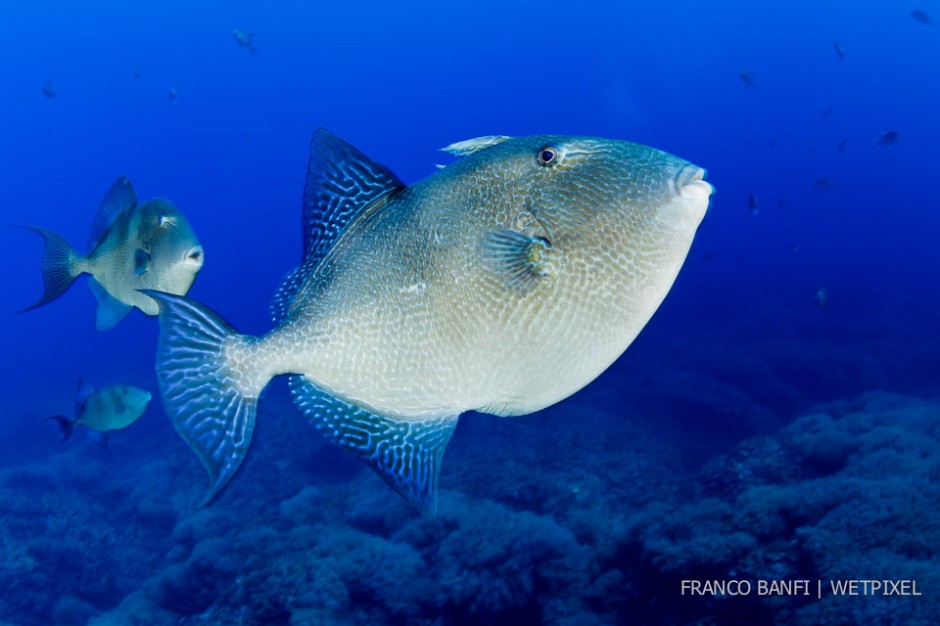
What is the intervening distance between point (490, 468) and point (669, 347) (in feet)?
35.0

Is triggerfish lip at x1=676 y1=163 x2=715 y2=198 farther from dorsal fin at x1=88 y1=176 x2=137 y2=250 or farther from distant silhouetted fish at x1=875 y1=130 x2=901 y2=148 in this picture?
distant silhouetted fish at x1=875 y1=130 x2=901 y2=148

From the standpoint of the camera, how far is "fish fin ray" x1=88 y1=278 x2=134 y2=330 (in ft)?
8.45

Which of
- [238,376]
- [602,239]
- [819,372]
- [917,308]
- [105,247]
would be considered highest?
[917,308]

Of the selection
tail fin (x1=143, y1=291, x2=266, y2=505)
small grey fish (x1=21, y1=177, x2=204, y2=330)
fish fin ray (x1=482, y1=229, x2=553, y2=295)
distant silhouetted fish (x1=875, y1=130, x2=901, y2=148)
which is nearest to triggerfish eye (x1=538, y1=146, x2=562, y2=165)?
fish fin ray (x1=482, y1=229, x2=553, y2=295)

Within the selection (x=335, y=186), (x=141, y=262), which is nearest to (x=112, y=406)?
(x=141, y=262)

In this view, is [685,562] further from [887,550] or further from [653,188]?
[653,188]

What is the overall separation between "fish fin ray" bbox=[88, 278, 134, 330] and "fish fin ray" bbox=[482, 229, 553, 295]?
6.82 feet

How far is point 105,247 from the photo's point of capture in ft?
8.16

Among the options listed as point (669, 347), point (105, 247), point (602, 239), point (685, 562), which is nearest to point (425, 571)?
point (685, 562)

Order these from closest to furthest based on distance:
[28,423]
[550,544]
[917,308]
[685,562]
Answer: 1. [685,562]
2. [550,544]
3. [28,423]
4. [917,308]

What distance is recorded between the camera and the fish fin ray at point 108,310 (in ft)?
8.45

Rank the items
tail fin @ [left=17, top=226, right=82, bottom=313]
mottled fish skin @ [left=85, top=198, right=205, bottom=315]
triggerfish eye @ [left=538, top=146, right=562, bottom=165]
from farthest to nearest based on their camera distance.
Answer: tail fin @ [left=17, top=226, right=82, bottom=313] < mottled fish skin @ [left=85, top=198, right=205, bottom=315] < triggerfish eye @ [left=538, top=146, right=562, bottom=165]

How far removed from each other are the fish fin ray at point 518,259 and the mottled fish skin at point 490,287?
0.05ft

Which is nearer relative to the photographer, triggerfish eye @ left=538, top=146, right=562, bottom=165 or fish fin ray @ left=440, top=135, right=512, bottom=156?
triggerfish eye @ left=538, top=146, right=562, bottom=165
